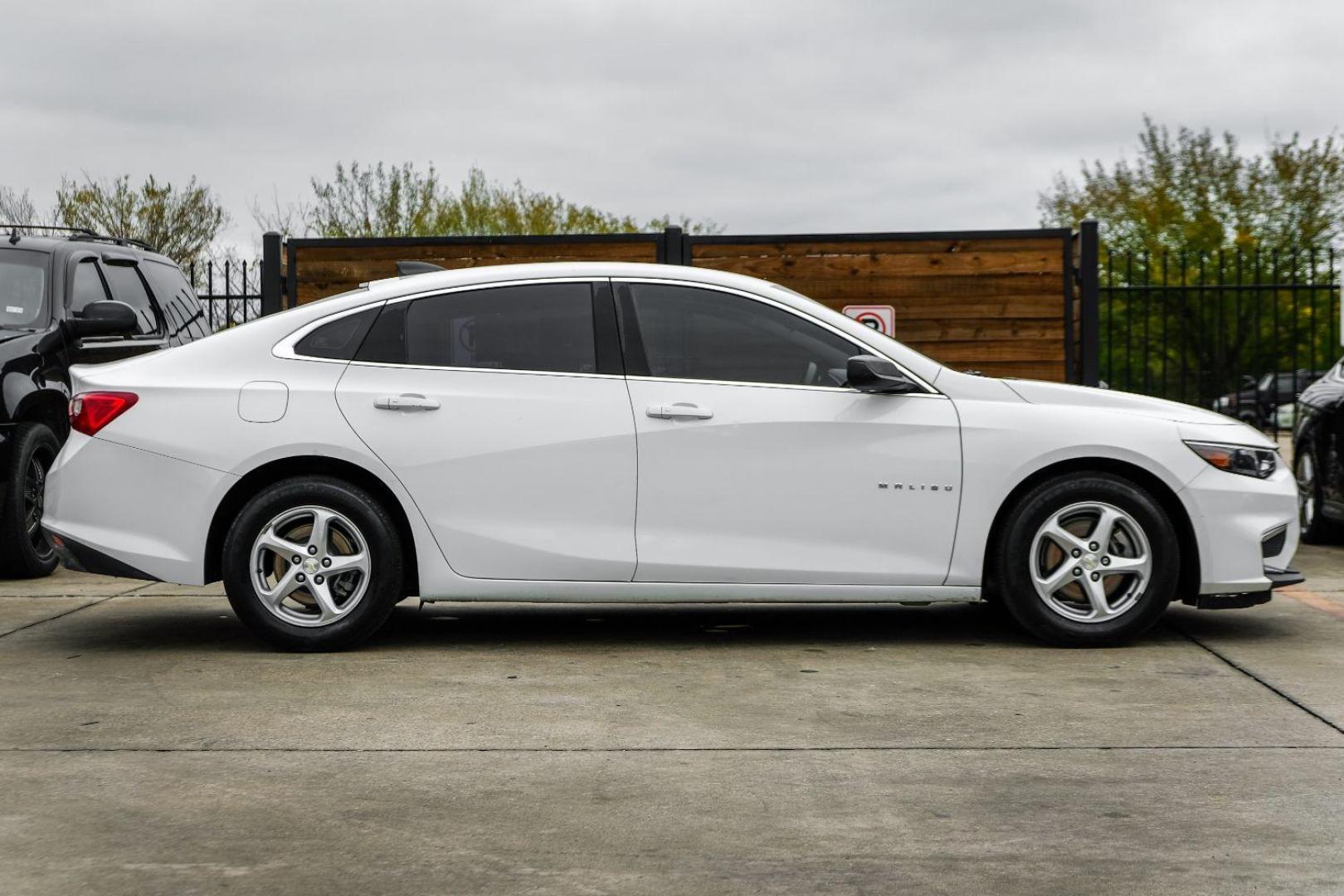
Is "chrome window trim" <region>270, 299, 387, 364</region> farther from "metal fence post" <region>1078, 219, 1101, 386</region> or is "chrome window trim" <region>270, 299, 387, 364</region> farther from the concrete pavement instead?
"metal fence post" <region>1078, 219, 1101, 386</region>

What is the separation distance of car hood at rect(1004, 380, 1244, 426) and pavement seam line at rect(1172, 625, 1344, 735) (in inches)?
37.1

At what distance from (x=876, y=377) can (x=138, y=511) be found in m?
3.01

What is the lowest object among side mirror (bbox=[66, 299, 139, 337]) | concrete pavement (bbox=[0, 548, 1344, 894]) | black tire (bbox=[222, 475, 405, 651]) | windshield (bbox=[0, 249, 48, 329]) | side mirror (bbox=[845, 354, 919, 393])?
concrete pavement (bbox=[0, 548, 1344, 894])

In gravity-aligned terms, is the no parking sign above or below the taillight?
Answer: above

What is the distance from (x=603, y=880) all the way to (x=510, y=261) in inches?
321

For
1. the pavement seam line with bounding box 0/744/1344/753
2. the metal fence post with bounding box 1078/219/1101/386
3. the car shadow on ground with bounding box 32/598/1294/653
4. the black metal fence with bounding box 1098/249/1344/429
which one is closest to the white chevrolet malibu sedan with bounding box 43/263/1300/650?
the car shadow on ground with bounding box 32/598/1294/653

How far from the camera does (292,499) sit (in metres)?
6.31

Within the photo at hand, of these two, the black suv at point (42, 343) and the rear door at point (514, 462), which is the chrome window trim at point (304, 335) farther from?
the black suv at point (42, 343)

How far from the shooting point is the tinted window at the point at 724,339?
255 inches

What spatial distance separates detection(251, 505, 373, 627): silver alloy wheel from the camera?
631 centimetres

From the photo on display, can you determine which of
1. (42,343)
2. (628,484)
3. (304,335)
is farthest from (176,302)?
(628,484)

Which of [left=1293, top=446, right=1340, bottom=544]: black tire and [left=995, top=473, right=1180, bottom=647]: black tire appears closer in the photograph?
[left=995, top=473, right=1180, bottom=647]: black tire

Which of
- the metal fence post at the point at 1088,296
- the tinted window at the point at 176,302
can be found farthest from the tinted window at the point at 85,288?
the metal fence post at the point at 1088,296

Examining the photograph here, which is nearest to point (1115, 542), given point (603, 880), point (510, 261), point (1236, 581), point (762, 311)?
point (1236, 581)
